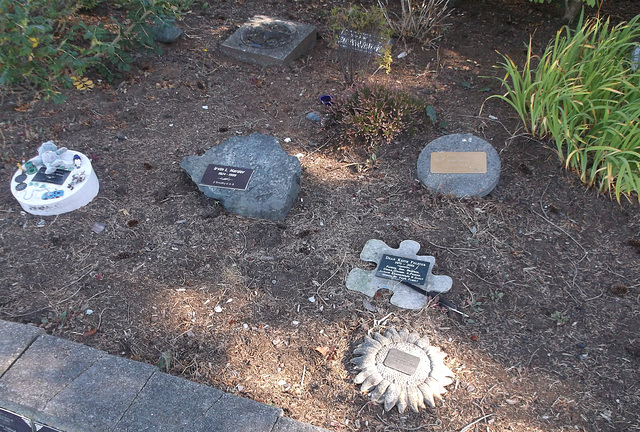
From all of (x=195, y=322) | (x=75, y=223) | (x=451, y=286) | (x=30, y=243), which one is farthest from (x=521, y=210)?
(x=30, y=243)

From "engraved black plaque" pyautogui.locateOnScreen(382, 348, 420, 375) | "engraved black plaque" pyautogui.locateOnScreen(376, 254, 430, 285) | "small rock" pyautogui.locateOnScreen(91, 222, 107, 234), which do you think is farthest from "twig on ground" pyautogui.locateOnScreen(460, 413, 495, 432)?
"small rock" pyautogui.locateOnScreen(91, 222, 107, 234)

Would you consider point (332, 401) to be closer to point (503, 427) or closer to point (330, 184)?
point (503, 427)

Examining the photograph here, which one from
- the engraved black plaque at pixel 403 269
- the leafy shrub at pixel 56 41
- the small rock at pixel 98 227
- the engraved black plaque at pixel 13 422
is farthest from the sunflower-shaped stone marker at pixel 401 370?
the leafy shrub at pixel 56 41

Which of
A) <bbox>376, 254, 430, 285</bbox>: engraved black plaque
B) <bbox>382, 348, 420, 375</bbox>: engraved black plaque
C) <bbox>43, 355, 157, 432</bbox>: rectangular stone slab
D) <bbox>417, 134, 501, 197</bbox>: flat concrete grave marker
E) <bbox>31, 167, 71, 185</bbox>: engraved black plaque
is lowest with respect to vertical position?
<bbox>43, 355, 157, 432</bbox>: rectangular stone slab

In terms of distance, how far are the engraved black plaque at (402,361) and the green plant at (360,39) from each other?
7.90 ft

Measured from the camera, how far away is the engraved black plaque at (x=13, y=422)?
2.25m

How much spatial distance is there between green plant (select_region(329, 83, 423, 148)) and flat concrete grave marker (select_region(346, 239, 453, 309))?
947mm

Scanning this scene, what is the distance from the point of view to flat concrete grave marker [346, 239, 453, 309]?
2.79 m

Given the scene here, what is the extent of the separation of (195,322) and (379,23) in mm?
2684

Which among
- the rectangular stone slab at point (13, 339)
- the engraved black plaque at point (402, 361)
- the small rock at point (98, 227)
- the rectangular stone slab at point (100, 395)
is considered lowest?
the small rock at point (98, 227)

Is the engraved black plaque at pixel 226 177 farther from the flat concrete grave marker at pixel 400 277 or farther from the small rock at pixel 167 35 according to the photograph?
the small rock at pixel 167 35

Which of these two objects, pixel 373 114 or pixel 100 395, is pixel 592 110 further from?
pixel 100 395

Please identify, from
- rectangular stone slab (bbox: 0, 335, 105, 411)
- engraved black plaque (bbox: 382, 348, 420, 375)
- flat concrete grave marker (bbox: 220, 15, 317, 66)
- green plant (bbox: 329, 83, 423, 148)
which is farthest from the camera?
flat concrete grave marker (bbox: 220, 15, 317, 66)

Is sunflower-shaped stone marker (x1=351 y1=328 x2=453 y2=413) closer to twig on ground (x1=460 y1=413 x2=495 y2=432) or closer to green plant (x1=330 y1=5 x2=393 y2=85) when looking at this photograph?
twig on ground (x1=460 y1=413 x2=495 y2=432)
